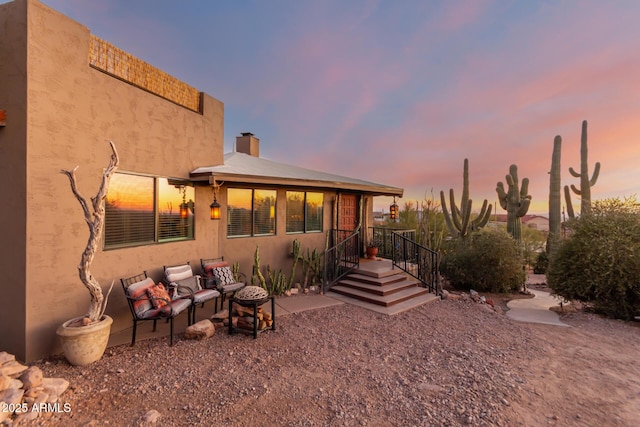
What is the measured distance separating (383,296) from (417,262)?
82.5 inches

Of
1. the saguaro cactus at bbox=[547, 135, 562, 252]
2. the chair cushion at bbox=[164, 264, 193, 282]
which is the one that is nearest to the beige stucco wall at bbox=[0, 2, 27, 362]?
the chair cushion at bbox=[164, 264, 193, 282]

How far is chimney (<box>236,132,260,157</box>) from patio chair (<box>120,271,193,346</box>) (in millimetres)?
7308

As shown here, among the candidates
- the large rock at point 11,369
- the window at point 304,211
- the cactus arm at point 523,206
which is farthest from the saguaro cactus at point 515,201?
the large rock at point 11,369

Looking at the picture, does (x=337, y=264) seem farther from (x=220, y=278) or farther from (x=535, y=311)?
(x=535, y=311)

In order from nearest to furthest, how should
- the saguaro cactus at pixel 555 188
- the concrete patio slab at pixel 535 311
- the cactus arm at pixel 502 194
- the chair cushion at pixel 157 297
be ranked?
the chair cushion at pixel 157 297, the concrete patio slab at pixel 535 311, the saguaro cactus at pixel 555 188, the cactus arm at pixel 502 194

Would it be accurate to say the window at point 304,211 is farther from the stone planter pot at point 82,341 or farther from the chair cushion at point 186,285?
the stone planter pot at point 82,341

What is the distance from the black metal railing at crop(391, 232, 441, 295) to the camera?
7.74m

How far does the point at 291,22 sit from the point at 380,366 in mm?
10316

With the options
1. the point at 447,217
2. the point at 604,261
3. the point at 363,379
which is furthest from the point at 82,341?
the point at 447,217

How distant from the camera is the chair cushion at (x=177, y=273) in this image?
17.0ft

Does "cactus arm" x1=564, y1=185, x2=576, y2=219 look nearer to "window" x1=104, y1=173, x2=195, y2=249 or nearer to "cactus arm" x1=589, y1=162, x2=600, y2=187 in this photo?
"cactus arm" x1=589, y1=162, x2=600, y2=187

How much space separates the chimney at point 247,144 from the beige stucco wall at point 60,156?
5649 millimetres

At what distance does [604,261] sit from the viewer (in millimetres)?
6141

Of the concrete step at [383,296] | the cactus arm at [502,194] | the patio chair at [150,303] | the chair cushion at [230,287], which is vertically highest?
the cactus arm at [502,194]
